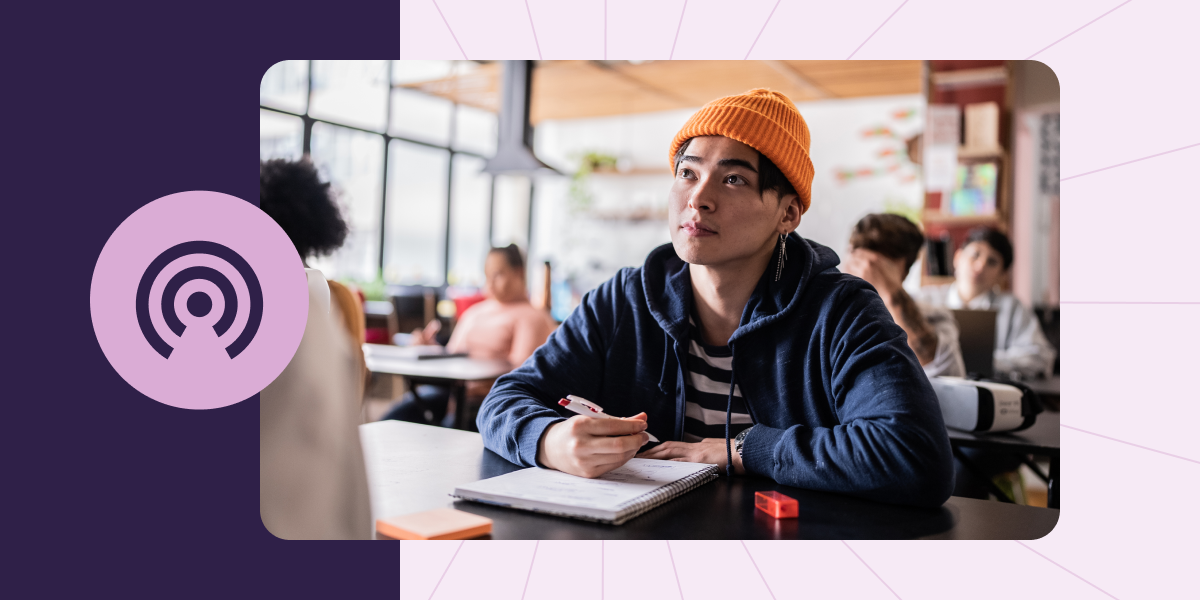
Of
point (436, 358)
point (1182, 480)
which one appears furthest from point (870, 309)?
point (436, 358)

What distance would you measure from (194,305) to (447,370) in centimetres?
200

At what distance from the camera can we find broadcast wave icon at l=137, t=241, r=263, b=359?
2.77ft

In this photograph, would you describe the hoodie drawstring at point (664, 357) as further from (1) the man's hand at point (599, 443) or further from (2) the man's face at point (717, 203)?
(1) the man's hand at point (599, 443)

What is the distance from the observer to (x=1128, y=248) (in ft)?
3.47

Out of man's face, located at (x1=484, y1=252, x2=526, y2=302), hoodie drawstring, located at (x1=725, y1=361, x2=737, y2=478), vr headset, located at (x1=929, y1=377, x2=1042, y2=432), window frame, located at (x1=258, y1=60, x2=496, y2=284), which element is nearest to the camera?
hoodie drawstring, located at (x1=725, y1=361, x2=737, y2=478)

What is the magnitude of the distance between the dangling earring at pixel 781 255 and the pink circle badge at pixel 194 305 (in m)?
0.77

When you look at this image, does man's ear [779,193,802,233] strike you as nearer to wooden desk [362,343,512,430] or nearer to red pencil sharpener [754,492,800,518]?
red pencil sharpener [754,492,800,518]

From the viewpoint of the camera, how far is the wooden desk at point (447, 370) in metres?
2.75

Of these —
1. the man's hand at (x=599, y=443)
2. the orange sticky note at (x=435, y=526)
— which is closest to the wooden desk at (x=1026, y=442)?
the man's hand at (x=599, y=443)

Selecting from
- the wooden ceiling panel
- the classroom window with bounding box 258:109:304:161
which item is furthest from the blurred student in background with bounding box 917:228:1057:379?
the classroom window with bounding box 258:109:304:161

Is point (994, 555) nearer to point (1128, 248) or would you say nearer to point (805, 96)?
point (1128, 248)

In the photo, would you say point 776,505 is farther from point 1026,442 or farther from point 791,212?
point 1026,442

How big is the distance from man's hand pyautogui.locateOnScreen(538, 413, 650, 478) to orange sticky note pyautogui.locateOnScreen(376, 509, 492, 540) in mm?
174
